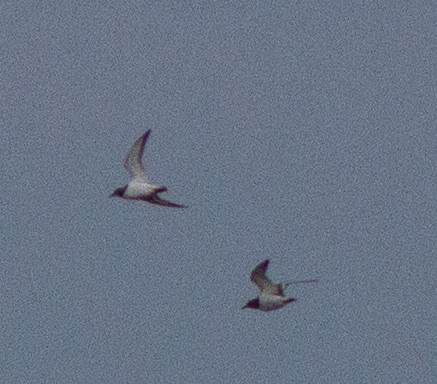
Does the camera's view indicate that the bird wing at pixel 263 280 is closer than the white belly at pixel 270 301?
Yes

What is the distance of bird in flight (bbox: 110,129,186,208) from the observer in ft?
219

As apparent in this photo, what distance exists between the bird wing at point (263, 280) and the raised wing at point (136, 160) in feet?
16.4

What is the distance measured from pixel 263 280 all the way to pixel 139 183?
5579 millimetres

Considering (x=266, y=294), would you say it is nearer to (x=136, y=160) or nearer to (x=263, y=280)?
(x=263, y=280)

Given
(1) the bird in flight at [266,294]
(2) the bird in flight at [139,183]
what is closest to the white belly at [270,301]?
(1) the bird in flight at [266,294]

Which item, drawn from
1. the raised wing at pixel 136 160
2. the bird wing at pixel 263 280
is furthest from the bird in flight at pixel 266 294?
the raised wing at pixel 136 160

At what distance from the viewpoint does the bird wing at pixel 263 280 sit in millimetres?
67000

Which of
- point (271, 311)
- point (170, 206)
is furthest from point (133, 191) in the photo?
point (271, 311)

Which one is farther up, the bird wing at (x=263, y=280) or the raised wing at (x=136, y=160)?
the raised wing at (x=136, y=160)

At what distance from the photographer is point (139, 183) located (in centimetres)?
6744

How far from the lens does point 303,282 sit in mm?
63312

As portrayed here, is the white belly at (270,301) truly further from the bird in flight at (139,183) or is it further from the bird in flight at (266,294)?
the bird in flight at (139,183)

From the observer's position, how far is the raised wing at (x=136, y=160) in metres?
66.7

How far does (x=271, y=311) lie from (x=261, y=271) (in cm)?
341
